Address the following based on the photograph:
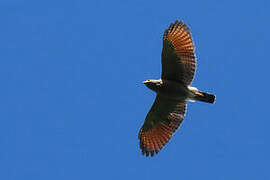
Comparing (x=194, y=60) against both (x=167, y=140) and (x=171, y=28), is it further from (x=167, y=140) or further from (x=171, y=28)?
(x=167, y=140)

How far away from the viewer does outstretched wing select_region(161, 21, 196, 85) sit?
24.3 meters

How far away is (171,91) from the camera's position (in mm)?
24594

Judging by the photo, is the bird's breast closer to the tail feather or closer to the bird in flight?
the bird in flight

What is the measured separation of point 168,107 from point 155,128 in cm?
95

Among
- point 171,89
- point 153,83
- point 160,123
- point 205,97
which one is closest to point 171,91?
point 171,89

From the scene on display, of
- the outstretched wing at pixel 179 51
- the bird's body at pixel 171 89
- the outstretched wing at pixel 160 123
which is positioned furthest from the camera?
the outstretched wing at pixel 160 123

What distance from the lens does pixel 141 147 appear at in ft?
82.7

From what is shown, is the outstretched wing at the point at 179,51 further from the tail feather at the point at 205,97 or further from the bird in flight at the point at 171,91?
the tail feather at the point at 205,97

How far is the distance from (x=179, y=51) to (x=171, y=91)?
59.3 inches

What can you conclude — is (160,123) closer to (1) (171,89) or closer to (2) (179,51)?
(1) (171,89)

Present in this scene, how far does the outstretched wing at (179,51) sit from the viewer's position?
2427 centimetres

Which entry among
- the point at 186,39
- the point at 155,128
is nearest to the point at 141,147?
the point at 155,128

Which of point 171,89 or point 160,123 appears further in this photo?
point 160,123

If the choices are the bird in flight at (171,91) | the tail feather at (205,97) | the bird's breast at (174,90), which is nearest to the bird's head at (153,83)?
the bird in flight at (171,91)
